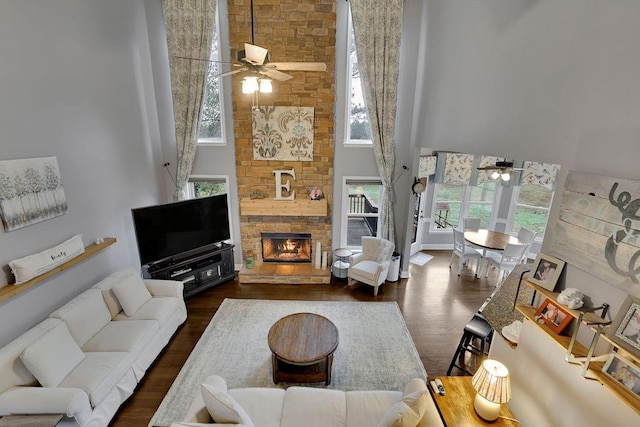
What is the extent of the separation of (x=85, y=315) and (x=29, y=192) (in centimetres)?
151

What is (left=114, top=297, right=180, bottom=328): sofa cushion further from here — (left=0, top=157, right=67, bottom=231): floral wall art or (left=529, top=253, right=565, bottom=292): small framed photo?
(left=529, top=253, right=565, bottom=292): small framed photo

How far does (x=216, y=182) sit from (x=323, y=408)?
15.4 feet

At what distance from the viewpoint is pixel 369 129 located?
19.1ft

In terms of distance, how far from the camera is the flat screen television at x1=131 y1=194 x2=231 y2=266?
476 cm

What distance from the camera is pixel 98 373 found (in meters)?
2.99

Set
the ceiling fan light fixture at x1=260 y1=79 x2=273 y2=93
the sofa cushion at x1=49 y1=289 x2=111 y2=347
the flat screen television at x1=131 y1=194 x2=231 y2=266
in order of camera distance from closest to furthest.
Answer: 1. the ceiling fan light fixture at x1=260 y1=79 x2=273 y2=93
2. the sofa cushion at x1=49 y1=289 x2=111 y2=347
3. the flat screen television at x1=131 y1=194 x2=231 y2=266

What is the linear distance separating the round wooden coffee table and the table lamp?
4.93 feet

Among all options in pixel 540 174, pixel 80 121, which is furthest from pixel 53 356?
pixel 540 174

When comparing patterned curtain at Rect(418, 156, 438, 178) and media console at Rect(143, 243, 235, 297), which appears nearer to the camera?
media console at Rect(143, 243, 235, 297)

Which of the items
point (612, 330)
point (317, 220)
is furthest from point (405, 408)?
point (317, 220)

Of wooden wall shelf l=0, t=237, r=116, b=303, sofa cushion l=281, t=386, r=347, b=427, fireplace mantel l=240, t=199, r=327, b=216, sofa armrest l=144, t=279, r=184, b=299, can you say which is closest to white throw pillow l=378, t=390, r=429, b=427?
sofa cushion l=281, t=386, r=347, b=427

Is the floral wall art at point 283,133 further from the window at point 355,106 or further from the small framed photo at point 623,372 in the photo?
the small framed photo at point 623,372

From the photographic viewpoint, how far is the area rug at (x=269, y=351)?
11.6ft

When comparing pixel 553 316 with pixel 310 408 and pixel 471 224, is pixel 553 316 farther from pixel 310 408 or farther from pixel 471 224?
pixel 471 224
